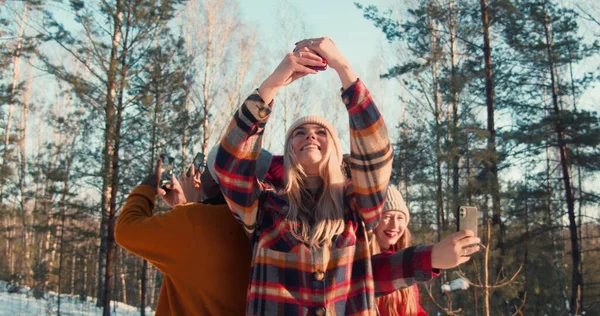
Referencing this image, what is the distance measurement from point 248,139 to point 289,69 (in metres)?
0.25

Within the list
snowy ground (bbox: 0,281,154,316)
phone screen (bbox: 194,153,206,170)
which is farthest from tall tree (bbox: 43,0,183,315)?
phone screen (bbox: 194,153,206,170)

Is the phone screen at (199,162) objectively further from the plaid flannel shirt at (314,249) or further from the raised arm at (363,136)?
the raised arm at (363,136)

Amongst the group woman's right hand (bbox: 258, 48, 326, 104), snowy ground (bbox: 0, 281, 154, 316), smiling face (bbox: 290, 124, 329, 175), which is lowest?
snowy ground (bbox: 0, 281, 154, 316)

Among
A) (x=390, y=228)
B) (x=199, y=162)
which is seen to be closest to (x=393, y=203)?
(x=390, y=228)

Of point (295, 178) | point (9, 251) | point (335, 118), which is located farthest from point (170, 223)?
point (9, 251)

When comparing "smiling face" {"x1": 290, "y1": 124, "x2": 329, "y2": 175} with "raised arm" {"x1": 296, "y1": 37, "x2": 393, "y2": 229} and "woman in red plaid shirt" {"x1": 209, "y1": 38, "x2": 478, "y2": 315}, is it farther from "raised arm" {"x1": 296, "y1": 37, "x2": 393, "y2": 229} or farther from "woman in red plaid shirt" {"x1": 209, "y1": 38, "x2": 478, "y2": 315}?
"raised arm" {"x1": 296, "y1": 37, "x2": 393, "y2": 229}

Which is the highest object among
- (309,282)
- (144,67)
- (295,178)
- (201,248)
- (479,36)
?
(479,36)

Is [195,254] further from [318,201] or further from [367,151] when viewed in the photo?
[367,151]

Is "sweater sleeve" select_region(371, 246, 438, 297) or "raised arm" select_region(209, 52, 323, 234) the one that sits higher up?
"raised arm" select_region(209, 52, 323, 234)

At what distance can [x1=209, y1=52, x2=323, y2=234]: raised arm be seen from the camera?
160cm

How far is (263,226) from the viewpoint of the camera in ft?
5.64

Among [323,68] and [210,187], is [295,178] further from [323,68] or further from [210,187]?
[210,187]

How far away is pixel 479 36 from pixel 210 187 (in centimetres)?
1328

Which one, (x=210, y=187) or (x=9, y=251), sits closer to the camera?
(x=210, y=187)
